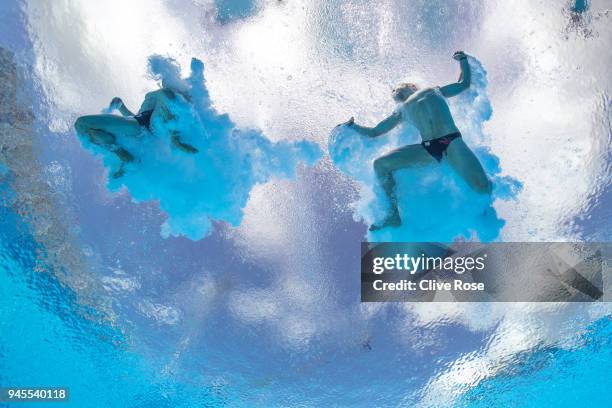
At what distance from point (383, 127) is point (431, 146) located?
0.91 metres

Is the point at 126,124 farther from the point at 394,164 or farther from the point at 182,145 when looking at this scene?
the point at 394,164

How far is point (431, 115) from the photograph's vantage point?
7332mm

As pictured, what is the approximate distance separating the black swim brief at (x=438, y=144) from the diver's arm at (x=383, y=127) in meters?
0.74

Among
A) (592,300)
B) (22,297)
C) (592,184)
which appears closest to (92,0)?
(22,297)

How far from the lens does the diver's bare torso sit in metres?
7.27

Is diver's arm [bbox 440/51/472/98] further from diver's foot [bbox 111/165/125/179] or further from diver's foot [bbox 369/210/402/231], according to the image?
diver's foot [bbox 111/165/125/179]

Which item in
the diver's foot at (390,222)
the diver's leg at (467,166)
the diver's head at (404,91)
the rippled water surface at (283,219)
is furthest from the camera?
the rippled water surface at (283,219)

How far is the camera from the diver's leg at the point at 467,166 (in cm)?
710

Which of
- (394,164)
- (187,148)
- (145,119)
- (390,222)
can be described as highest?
(145,119)

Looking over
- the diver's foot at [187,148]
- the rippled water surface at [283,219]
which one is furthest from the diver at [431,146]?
the diver's foot at [187,148]

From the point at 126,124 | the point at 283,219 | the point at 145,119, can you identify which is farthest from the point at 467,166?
the point at 126,124

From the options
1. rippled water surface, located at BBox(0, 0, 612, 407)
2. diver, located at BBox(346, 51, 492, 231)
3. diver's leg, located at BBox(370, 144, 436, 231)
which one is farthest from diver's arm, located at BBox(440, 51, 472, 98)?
diver's leg, located at BBox(370, 144, 436, 231)

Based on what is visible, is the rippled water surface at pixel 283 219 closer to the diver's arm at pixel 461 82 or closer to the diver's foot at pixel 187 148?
the diver's arm at pixel 461 82

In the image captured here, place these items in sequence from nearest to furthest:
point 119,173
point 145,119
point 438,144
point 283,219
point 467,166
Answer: point 467,166 → point 438,144 → point 145,119 → point 119,173 → point 283,219
